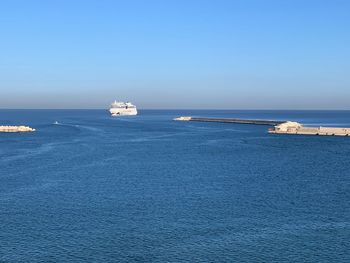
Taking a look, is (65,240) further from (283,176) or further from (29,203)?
(283,176)

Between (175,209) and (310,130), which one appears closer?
(175,209)

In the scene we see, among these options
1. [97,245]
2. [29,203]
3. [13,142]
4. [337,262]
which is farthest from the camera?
[13,142]

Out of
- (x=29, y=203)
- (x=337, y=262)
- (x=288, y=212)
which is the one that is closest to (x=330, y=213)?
(x=288, y=212)

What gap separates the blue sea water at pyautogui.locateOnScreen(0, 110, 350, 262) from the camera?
3356 centimetres

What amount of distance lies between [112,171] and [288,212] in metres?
31.1

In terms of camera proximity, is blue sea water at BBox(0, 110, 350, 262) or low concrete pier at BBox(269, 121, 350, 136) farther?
low concrete pier at BBox(269, 121, 350, 136)

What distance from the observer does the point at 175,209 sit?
145 feet

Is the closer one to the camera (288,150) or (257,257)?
(257,257)

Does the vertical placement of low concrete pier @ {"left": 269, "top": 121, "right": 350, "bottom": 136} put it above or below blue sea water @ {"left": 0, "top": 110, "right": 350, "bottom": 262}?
above

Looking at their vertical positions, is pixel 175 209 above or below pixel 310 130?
below

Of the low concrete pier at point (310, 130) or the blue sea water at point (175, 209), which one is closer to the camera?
the blue sea water at point (175, 209)

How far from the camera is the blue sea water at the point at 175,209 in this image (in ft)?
110

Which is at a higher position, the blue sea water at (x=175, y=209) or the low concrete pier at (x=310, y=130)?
the low concrete pier at (x=310, y=130)

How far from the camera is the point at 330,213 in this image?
43.0 metres
